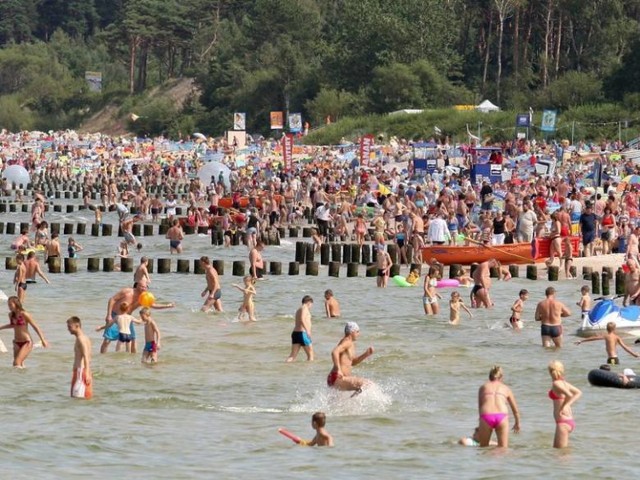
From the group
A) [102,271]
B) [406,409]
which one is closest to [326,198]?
[102,271]

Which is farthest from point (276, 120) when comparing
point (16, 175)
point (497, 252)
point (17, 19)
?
point (17, 19)

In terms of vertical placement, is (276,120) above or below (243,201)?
Result: above

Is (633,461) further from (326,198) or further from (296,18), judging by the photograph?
(296,18)

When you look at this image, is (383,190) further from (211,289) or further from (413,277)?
(211,289)

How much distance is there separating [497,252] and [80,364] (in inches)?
619

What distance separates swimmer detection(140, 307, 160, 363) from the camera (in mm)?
21375

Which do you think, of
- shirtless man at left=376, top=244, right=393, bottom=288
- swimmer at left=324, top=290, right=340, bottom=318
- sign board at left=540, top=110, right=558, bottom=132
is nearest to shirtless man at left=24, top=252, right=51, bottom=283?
swimmer at left=324, top=290, right=340, bottom=318

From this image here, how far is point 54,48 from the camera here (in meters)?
119

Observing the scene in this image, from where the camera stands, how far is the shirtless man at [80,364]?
1836 centimetres

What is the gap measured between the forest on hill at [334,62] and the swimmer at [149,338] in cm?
4140

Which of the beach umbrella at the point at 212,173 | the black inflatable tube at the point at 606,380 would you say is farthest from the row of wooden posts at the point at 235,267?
the beach umbrella at the point at 212,173

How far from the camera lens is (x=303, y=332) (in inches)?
864

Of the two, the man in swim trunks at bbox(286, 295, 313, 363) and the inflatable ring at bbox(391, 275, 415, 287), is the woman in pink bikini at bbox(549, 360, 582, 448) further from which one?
the inflatable ring at bbox(391, 275, 415, 287)

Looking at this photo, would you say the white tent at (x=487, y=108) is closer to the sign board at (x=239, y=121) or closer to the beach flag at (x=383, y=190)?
the sign board at (x=239, y=121)
